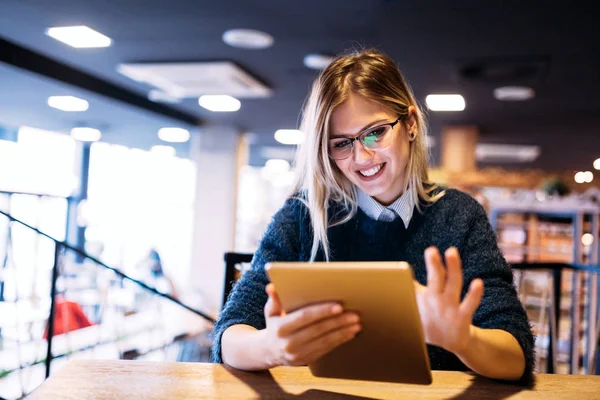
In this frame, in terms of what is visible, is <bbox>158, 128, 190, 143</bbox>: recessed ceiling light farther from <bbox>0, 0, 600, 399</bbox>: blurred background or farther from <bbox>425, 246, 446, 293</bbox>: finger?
<bbox>425, 246, 446, 293</bbox>: finger

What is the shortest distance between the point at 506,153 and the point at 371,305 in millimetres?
10098

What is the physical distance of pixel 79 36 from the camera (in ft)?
14.6

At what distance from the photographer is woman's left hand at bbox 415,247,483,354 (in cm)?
79

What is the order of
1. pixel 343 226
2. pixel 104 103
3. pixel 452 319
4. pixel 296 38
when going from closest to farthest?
pixel 452 319 < pixel 343 226 < pixel 296 38 < pixel 104 103

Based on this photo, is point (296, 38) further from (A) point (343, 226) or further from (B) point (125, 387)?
(B) point (125, 387)

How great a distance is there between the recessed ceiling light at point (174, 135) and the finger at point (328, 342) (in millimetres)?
8107

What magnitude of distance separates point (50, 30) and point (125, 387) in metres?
4.16

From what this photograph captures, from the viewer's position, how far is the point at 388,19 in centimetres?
370

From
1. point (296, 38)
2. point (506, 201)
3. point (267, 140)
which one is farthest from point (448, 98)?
point (267, 140)

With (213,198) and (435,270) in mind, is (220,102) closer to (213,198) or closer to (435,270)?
(213,198)

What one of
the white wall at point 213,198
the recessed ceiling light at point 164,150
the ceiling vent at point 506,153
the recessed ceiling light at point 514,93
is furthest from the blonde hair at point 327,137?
the recessed ceiling light at point 164,150

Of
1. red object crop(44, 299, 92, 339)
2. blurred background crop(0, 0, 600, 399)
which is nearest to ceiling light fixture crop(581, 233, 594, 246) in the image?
blurred background crop(0, 0, 600, 399)

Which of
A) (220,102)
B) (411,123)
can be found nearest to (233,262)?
(411,123)

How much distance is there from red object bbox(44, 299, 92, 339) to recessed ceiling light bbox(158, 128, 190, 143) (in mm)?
3704
